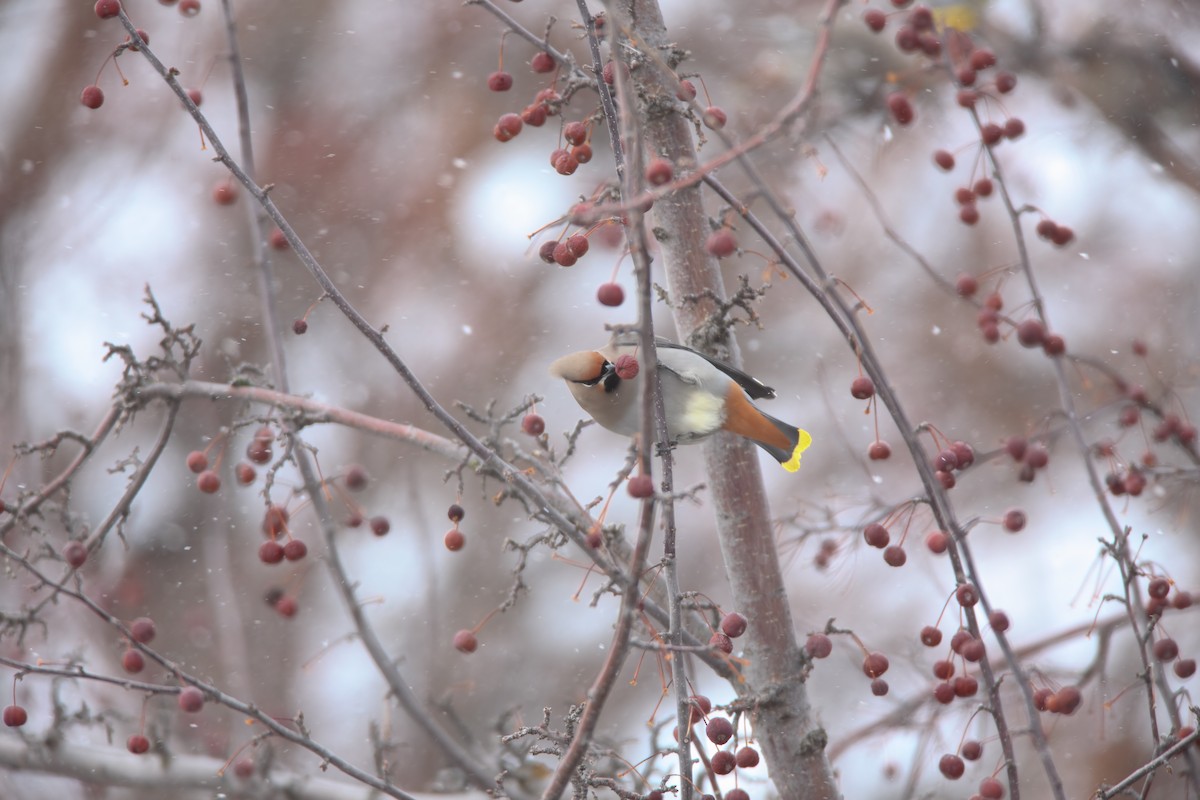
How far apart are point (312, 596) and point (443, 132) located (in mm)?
2198

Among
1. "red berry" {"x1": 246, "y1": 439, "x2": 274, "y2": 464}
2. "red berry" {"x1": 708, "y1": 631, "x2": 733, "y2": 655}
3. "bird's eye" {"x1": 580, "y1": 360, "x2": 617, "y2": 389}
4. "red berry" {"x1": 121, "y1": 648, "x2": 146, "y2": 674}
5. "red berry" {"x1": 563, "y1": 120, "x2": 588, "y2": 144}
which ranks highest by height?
"bird's eye" {"x1": 580, "y1": 360, "x2": 617, "y2": 389}

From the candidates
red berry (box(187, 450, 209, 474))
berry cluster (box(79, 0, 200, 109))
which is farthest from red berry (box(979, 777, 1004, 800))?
berry cluster (box(79, 0, 200, 109))

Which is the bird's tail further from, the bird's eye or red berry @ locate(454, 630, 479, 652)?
red berry @ locate(454, 630, 479, 652)

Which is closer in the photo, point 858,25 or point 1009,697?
point 1009,697

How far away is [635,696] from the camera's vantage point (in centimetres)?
460

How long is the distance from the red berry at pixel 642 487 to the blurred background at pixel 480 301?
2.86 meters

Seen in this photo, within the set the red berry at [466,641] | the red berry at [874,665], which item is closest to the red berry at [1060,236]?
the red berry at [874,665]

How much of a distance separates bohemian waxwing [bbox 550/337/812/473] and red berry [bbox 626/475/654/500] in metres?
0.74

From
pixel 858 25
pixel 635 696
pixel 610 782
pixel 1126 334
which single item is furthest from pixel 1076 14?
pixel 610 782

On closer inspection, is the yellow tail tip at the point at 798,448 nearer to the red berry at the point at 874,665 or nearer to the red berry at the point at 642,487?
the red berry at the point at 874,665

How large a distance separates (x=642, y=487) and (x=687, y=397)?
3.24ft

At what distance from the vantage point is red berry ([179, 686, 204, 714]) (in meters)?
1.63

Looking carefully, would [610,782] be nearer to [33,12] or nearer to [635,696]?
[635,696]

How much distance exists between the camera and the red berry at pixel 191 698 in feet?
5.33
